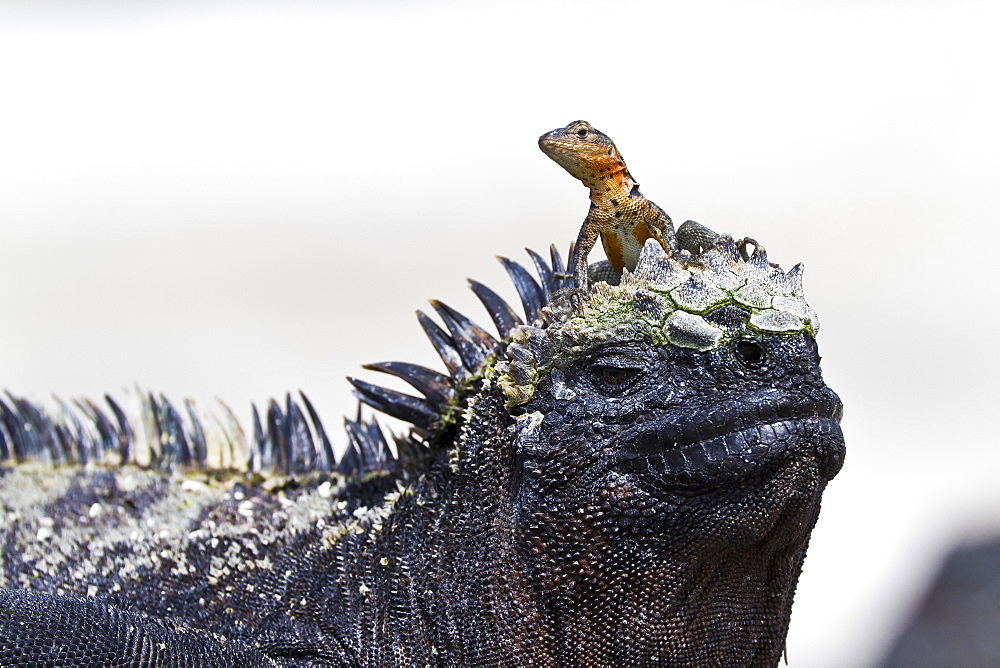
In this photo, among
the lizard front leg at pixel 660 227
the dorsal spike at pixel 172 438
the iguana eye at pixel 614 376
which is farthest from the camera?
the dorsal spike at pixel 172 438

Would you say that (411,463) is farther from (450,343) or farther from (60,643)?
(60,643)

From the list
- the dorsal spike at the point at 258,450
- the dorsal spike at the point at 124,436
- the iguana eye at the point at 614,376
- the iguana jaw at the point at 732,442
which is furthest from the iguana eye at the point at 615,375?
the dorsal spike at the point at 124,436

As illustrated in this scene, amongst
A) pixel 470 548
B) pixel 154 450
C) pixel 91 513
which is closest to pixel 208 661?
pixel 470 548

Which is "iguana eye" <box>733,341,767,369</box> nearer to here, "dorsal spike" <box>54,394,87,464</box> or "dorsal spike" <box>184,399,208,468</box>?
"dorsal spike" <box>184,399,208,468</box>

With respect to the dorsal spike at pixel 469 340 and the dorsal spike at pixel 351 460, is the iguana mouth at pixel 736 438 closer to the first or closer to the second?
the dorsal spike at pixel 469 340

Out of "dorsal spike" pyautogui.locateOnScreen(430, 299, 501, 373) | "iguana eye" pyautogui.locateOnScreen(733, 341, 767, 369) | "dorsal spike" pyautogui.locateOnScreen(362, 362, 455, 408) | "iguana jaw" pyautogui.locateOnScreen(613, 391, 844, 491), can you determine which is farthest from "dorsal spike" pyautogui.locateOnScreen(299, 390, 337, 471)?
"iguana eye" pyautogui.locateOnScreen(733, 341, 767, 369)

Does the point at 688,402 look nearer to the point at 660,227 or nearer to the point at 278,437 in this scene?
the point at 660,227
